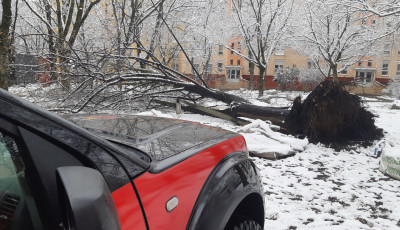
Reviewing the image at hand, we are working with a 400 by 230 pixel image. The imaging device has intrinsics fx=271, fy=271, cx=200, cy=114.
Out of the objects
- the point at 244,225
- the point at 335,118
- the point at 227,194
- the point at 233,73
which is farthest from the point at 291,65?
the point at 227,194

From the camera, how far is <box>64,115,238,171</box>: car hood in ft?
4.93

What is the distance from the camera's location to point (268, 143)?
6.05m

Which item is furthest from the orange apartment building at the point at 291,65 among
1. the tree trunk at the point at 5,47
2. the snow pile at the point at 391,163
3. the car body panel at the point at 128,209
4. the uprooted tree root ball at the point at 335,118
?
the car body panel at the point at 128,209

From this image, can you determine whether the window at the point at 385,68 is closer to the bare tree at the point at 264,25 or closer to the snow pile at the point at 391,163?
the bare tree at the point at 264,25

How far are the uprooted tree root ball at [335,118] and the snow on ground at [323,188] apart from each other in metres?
0.37

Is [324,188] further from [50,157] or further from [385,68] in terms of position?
[385,68]

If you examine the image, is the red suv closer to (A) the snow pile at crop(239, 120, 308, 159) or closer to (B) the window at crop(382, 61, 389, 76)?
(A) the snow pile at crop(239, 120, 308, 159)

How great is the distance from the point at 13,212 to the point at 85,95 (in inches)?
325

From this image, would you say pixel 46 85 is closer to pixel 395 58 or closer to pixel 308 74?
pixel 308 74

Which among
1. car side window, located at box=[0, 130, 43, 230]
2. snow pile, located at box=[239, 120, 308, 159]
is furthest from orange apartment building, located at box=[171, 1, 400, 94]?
car side window, located at box=[0, 130, 43, 230]

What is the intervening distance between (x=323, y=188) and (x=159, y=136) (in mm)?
3431

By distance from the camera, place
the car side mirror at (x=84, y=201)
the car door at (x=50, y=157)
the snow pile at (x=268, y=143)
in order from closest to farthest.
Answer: the car side mirror at (x=84, y=201) < the car door at (x=50, y=157) < the snow pile at (x=268, y=143)

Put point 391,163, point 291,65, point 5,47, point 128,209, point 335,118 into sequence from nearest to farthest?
point 128,209 → point 391,163 → point 335,118 → point 5,47 → point 291,65

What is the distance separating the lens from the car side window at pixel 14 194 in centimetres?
90
